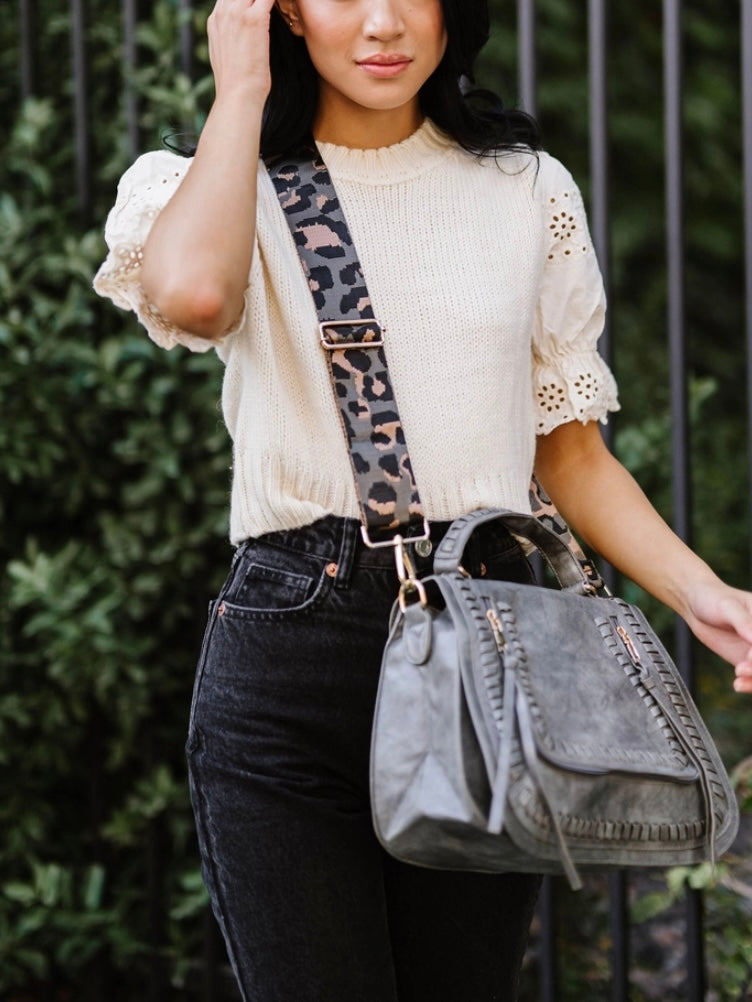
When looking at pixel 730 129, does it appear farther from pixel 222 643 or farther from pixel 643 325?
pixel 222 643

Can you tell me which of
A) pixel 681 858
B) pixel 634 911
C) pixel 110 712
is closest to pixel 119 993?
Answer: pixel 110 712

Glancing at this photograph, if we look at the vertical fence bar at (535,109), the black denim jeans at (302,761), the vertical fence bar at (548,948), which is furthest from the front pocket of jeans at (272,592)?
the vertical fence bar at (548,948)

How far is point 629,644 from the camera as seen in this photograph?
5.45ft

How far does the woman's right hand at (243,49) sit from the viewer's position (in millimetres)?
1670

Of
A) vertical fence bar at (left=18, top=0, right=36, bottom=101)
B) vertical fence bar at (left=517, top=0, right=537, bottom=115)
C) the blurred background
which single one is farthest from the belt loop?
vertical fence bar at (left=18, top=0, right=36, bottom=101)

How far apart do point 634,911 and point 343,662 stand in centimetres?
142

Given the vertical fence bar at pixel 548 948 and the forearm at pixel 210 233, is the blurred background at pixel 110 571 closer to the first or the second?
the vertical fence bar at pixel 548 948

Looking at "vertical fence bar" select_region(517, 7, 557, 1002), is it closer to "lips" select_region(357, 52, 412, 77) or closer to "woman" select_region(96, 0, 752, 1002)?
"woman" select_region(96, 0, 752, 1002)

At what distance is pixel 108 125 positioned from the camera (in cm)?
330

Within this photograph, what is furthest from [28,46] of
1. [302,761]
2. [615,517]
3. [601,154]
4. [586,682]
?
[586,682]

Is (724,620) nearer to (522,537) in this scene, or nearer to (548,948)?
(522,537)

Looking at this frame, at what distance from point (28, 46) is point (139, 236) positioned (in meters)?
1.73

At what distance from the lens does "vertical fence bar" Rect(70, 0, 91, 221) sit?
10.3ft

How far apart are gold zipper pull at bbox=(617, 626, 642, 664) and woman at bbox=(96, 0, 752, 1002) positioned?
0.13 meters
